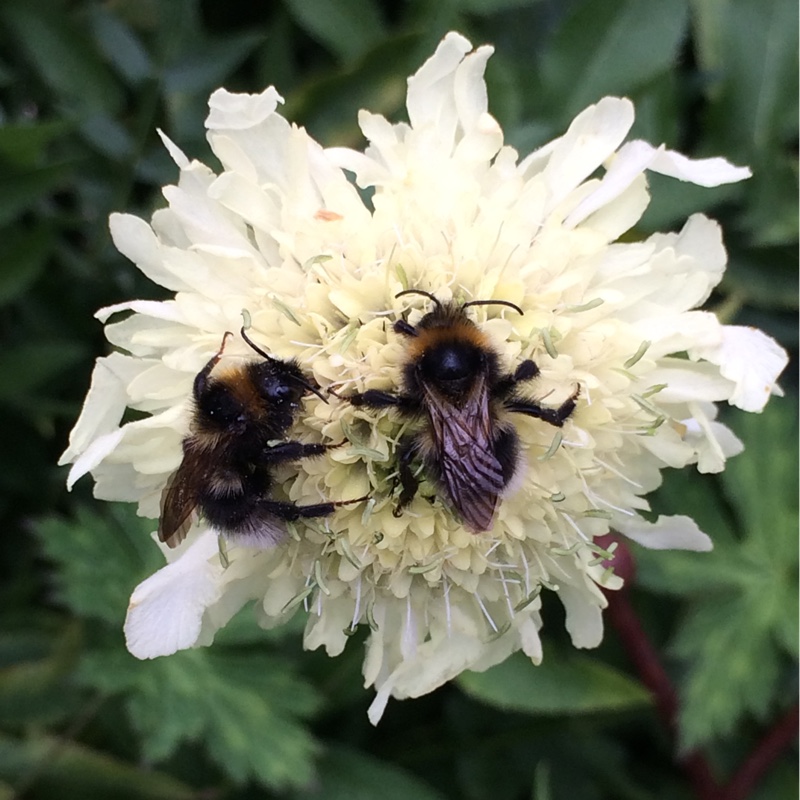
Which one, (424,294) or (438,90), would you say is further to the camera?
(438,90)

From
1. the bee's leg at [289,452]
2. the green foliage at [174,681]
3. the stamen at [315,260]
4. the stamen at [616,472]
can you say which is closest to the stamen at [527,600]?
the stamen at [616,472]

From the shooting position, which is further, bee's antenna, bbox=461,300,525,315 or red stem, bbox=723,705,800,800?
red stem, bbox=723,705,800,800

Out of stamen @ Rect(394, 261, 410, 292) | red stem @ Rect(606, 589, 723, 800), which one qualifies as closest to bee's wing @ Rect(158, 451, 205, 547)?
stamen @ Rect(394, 261, 410, 292)

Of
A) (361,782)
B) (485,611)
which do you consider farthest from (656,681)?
(485,611)

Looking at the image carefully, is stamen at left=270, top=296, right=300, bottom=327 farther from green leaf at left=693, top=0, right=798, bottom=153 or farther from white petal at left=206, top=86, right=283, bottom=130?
green leaf at left=693, top=0, right=798, bottom=153

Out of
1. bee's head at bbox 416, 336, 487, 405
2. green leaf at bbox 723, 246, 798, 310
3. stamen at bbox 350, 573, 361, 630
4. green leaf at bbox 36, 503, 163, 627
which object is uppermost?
bee's head at bbox 416, 336, 487, 405

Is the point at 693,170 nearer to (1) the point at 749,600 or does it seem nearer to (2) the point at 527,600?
(2) the point at 527,600

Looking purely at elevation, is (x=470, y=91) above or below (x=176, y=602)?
above
